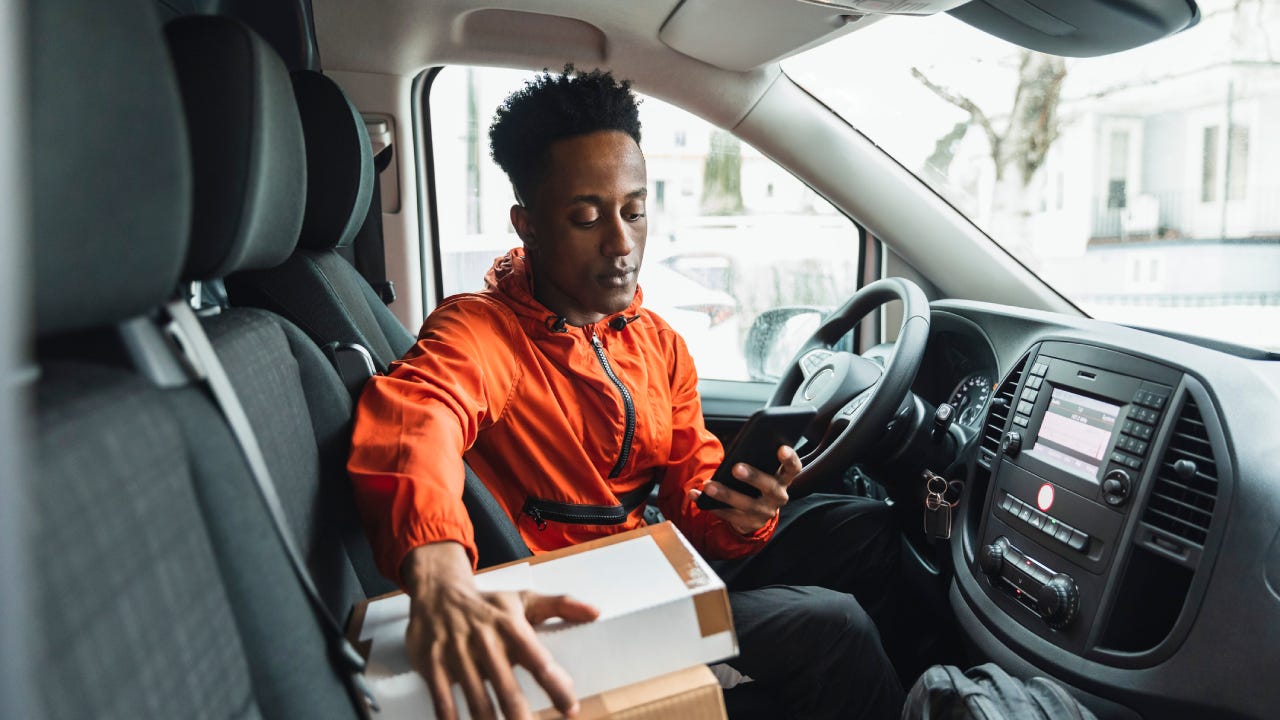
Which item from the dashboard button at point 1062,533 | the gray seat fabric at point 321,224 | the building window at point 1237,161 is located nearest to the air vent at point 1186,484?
the dashboard button at point 1062,533

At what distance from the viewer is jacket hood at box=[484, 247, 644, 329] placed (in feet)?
4.12

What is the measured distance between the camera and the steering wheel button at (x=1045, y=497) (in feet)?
4.24

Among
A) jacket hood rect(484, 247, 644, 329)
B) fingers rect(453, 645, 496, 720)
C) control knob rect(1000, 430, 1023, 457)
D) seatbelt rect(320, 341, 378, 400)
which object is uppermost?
jacket hood rect(484, 247, 644, 329)

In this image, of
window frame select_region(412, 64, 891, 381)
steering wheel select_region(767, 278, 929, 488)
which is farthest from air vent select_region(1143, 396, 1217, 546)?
window frame select_region(412, 64, 891, 381)

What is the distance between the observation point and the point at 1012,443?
137 cm

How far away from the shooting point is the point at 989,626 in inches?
53.1

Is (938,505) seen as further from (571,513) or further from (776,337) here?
(776,337)

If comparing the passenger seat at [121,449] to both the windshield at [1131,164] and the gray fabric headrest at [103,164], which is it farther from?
the windshield at [1131,164]

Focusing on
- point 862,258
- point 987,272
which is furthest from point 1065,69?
point 862,258

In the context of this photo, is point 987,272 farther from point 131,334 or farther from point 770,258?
point 131,334

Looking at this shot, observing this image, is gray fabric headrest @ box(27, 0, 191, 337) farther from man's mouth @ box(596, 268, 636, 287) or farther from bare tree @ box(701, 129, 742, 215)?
bare tree @ box(701, 129, 742, 215)

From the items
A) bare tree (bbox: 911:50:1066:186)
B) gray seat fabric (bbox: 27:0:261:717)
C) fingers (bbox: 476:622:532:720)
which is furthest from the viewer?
bare tree (bbox: 911:50:1066:186)

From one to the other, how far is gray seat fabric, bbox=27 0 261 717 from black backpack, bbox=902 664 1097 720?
0.85m

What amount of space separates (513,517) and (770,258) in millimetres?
1276
